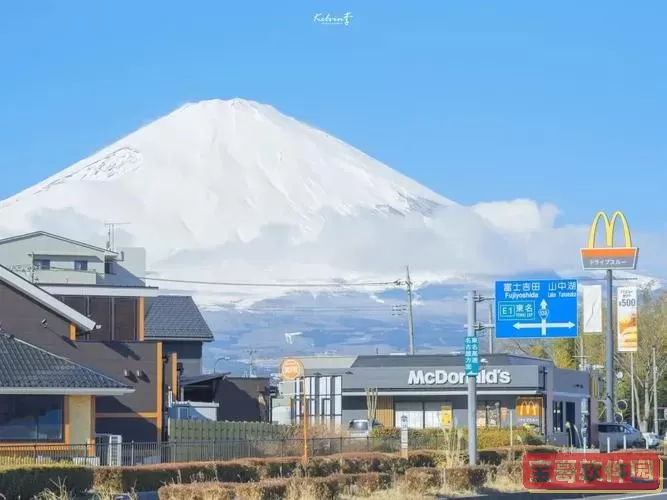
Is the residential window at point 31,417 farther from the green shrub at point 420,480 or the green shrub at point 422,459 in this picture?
the green shrub at point 420,480

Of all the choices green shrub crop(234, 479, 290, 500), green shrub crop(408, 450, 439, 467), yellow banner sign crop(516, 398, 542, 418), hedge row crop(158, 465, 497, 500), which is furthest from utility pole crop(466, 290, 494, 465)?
yellow banner sign crop(516, 398, 542, 418)

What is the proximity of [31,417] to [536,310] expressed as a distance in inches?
600

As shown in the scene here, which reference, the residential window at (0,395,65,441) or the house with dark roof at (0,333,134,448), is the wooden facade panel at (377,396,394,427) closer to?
the house with dark roof at (0,333,134,448)

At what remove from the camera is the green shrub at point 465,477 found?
32.5 meters

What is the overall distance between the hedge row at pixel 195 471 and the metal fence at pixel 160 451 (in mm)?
5709

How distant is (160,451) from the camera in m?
39.6

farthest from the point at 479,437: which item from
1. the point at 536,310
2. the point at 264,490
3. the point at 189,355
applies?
the point at 264,490

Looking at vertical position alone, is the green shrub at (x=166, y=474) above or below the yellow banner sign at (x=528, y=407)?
below

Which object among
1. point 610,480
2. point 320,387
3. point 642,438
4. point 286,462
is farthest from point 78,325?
point 642,438

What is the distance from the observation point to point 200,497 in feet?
85.0

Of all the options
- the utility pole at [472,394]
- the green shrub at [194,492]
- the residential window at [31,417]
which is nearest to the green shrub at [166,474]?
the green shrub at [194,492]

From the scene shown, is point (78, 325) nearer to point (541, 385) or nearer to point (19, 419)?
point (19, 419)

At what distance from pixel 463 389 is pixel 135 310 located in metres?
18.2

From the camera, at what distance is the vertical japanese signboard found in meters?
60.2
